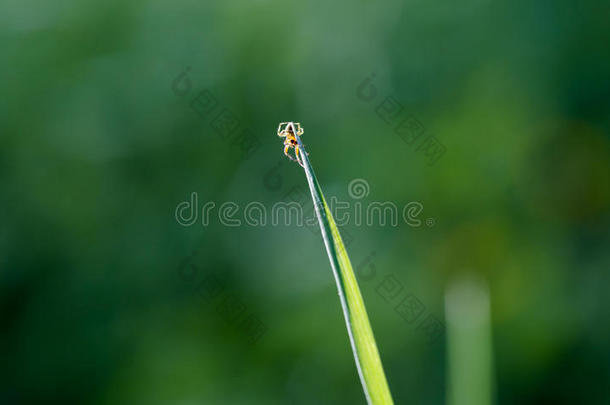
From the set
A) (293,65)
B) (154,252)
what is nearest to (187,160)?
(154,252)

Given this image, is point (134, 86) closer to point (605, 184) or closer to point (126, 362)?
A: point (126, 362)

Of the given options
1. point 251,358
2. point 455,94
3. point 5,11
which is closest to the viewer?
point 251,358

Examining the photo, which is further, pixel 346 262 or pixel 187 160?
pixel 187 160

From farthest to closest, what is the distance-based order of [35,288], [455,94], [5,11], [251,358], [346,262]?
[5,11] → [455,94] → [35,288] → [251,358] → [346,262]

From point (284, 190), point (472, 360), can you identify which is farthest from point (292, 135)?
point (284, 190)

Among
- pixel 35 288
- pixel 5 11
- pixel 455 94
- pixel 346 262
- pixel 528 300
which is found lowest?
pixel 346 262
